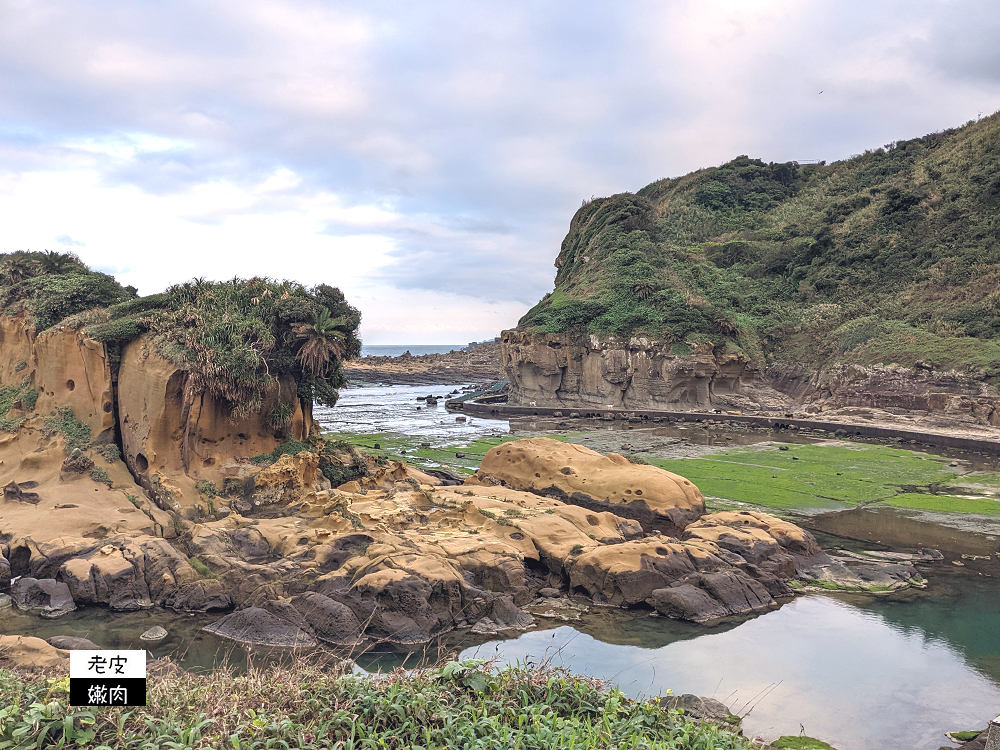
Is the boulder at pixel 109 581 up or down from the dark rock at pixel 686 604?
up

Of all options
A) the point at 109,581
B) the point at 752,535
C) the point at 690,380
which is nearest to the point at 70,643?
the point at 109,581

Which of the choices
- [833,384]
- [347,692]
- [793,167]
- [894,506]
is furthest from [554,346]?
[793,167]

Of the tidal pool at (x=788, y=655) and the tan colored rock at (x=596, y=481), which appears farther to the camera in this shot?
the tan colored rock at (x=596, y=481)

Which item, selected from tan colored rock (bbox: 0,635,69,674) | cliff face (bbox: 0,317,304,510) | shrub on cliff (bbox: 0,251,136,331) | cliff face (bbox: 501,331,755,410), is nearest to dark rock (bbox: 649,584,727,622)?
tan colored rock (bbox: 0,635,69,674)

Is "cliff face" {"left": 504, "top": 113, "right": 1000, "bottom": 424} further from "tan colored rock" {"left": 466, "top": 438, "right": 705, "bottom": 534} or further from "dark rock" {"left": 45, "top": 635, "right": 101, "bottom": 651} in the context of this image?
"dark rock" {"left": 45, "top": 635, "right": 101, "bottom": 651}

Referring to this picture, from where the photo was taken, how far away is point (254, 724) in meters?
6.23

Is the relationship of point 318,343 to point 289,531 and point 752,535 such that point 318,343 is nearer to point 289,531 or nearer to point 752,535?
point 289,531

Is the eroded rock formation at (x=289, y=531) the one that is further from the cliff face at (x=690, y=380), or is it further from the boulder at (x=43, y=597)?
the cliff face at (x=690, y=380)

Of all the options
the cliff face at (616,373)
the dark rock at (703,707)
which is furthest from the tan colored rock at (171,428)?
the cliff face at (616,373)

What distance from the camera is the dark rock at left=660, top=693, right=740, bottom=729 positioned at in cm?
1007

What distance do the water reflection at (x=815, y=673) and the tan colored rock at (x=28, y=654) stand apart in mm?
6647

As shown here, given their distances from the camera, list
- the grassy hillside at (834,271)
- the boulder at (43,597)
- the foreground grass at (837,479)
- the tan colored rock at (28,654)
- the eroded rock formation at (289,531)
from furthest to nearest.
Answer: the grassy hillside at (834,271) → the foreground grass at (837,479) → the eroded rock formation at (289,531) → the boulder at (43,597) → the tan colored rock at (28,654)

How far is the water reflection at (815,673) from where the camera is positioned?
36.6 ft

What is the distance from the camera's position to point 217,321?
20312mm
